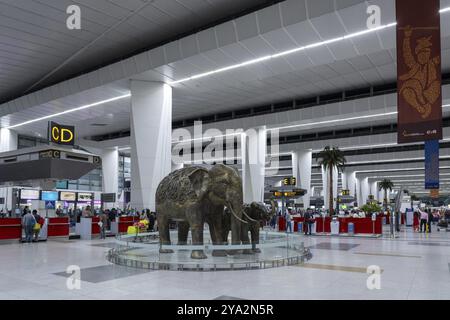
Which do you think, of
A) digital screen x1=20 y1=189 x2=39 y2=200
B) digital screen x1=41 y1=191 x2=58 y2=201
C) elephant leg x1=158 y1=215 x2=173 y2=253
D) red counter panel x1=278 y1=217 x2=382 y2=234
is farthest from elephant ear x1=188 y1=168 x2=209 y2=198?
digital screen x1=41 y1=191 x2=58 y2=201

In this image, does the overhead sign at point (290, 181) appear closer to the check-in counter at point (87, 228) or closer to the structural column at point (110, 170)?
the structural column at point (110, 170)

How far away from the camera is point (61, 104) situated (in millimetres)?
25750

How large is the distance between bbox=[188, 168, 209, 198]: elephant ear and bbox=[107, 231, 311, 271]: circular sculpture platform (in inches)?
54.4

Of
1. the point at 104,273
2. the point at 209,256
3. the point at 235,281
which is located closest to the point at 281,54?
the point at 209,256

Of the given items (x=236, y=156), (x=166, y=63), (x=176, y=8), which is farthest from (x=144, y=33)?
(x=236, y=156)

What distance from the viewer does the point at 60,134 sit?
62.4 feet

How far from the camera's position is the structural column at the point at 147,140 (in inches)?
826

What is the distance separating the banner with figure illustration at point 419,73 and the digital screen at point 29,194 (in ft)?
88.7

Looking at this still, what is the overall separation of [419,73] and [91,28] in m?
13.2

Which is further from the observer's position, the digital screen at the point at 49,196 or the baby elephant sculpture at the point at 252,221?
the digital screen at the point at 49,196

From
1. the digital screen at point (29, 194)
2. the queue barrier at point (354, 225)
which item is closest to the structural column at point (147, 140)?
the queue barrier at point (354, 225)

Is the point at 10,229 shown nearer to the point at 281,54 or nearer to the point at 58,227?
the point at 58,227
